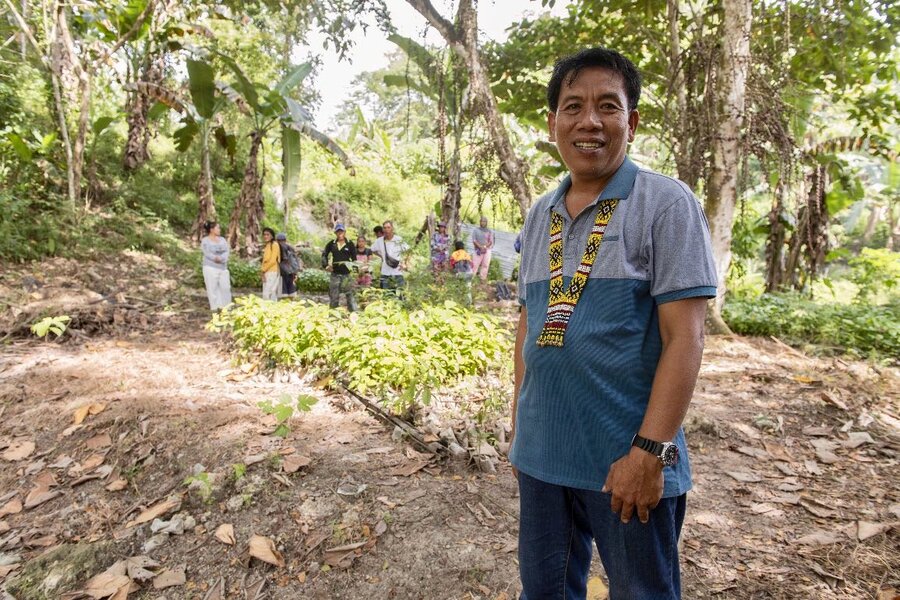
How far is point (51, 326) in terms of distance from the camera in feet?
20.4

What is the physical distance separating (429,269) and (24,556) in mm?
6183

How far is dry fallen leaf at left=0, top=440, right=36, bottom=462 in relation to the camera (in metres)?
3.74

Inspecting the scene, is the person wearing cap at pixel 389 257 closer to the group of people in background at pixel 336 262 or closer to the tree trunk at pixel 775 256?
the group of people in background at pixel 336 262

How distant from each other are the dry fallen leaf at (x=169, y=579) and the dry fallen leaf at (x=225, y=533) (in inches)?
8.4

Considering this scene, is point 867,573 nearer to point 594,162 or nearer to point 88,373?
point 594,162

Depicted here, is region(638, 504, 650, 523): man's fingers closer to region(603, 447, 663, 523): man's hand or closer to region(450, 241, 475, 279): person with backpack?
region(603, 447, 663, 523): man's hand

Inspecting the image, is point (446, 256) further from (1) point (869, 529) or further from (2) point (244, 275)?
(1) point (869, 529)

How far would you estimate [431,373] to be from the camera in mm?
4340

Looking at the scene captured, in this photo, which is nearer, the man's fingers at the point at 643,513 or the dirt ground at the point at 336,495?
the man's fingers at the point at 643,513

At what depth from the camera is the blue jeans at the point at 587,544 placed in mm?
1258

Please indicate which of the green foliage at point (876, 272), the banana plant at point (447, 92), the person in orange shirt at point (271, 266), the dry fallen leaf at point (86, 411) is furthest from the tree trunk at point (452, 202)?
the green foliage at point (876, 272)

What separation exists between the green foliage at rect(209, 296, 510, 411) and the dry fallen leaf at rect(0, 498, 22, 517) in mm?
1588

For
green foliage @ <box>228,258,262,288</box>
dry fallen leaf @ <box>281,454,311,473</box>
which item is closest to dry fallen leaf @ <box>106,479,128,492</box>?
dry fallen leaf @ <box>281,454,311,473</box>

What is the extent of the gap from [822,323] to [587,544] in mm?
7411
